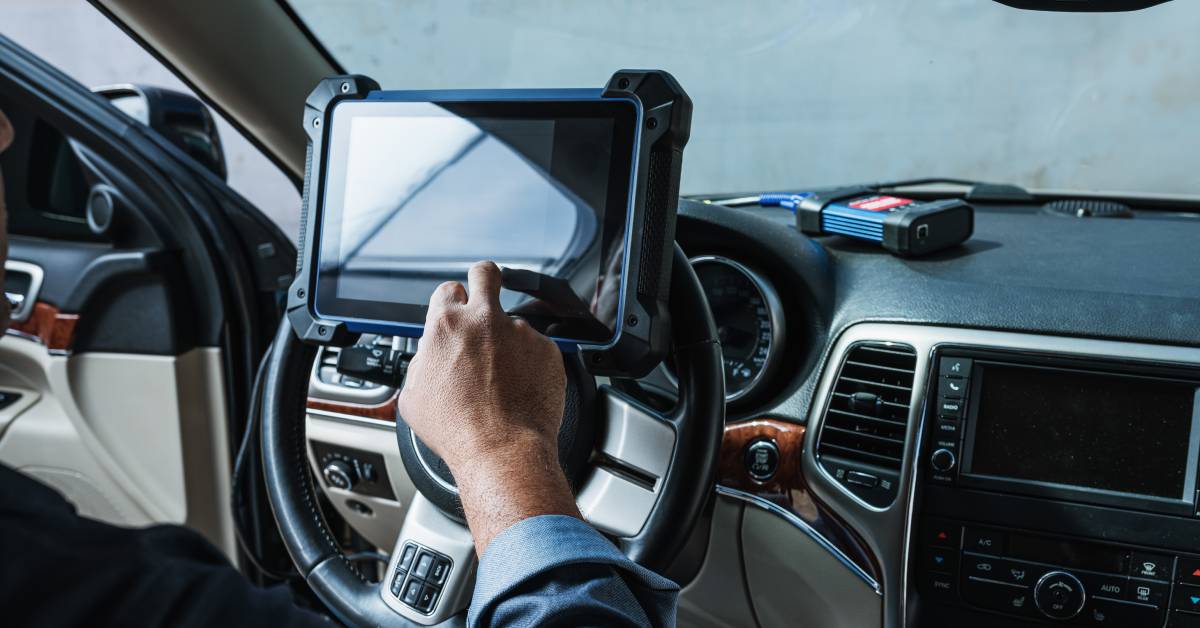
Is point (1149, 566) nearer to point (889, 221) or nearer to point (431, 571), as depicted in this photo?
point (889, 221)

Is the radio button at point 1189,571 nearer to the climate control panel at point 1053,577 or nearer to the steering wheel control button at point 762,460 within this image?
the climate control panel at point 1053,577

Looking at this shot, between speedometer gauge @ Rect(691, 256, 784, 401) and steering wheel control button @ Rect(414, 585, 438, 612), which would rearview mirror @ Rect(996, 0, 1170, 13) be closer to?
speedometer gauge @ Rect(691, 256, 784, 401)

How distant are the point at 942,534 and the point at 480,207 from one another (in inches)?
28.6

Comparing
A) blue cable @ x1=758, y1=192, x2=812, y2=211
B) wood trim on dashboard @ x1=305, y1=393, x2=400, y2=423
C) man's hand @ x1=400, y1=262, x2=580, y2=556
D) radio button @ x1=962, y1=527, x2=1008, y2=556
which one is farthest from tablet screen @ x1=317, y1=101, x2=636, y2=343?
blue cable @ x1=758, y1=192, x2=812, y2=211

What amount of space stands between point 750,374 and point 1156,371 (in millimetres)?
502

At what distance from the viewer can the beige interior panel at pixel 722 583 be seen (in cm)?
134

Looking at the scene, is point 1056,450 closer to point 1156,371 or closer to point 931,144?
point 1156,371

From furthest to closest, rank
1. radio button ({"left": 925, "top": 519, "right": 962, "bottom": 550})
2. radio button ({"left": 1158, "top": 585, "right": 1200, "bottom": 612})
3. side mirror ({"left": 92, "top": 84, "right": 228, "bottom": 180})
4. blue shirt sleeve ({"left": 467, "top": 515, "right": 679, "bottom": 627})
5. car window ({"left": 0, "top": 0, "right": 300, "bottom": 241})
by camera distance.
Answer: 1. car window ({"left": 0, "top": 0, "right": 300, "bottom": 241})
2. side mirror ({"left": 92, "top": 84, "right": 228, "bottom": 180})
3. radio button ({"left": 925, "top": 519, "right": 962, "bottom": 550})
4. radio button ({"left": 1158, "top": 585, "right": 1200, "bottom": 612})
5. blue shirt sleeve ({"left": 467, "top": 515, "right": 679, "bottom": 627})

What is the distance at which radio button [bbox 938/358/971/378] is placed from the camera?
1186 millimetres

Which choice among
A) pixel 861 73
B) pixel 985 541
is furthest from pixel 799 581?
pixel 861 73

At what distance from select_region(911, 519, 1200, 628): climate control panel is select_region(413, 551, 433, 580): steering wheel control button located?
634mm

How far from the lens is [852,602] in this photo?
1297 mm

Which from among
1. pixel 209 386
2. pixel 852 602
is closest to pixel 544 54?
pixel 209 386

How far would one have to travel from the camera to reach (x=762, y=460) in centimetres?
131
